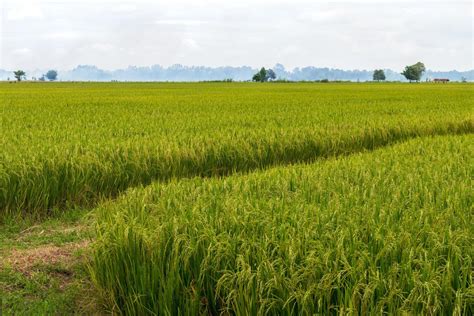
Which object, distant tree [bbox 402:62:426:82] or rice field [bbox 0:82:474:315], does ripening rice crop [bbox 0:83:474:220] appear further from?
distant tree [bbox 402:62:426:82]

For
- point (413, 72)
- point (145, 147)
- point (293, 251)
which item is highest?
point (413, 72)

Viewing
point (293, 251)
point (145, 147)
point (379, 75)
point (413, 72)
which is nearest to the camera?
point (293, 251)

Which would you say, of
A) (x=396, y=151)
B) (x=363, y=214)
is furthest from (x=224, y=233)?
(x=396, y=151)

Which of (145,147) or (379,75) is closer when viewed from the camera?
(145,147)

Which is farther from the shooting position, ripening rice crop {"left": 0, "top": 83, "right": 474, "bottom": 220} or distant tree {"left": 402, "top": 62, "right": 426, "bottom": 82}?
distant tree {"left": 402, "top": 62, "right": 426, "bottom": 82}

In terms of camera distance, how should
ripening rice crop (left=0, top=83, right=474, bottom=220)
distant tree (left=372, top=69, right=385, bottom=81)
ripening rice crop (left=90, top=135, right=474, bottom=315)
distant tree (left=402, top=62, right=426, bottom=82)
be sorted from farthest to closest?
1. distant tree (left=372, top=69, right=385, bottom=81)
2. distant tree (left=402, top=62, right=426, bottom=82)
3. ripening rice crop (left=0, top=83, right=474, bottom=220)
4. ripening rice crop (left=90, top=135, right=474, bottom=315)

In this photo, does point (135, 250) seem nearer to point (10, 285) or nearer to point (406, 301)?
point (10, 285)

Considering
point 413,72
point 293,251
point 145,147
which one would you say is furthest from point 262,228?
point 413,72

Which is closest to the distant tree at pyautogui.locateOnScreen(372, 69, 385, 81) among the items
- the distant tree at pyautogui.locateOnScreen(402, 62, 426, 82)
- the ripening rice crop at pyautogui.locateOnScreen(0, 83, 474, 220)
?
the distant tree at pyautogui.locateOnScreen(402, 62, 426, 82)

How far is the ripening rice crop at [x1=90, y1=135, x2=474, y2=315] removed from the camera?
259 centimetres

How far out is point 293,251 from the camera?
115 inches

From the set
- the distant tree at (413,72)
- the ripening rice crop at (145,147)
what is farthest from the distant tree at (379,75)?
the ripening rice crop at (145,147)

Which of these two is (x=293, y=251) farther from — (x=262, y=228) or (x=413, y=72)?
(x=413, y=72)

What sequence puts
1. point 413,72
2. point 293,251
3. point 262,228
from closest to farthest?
point 293,251, point 262,228, point 413,72
